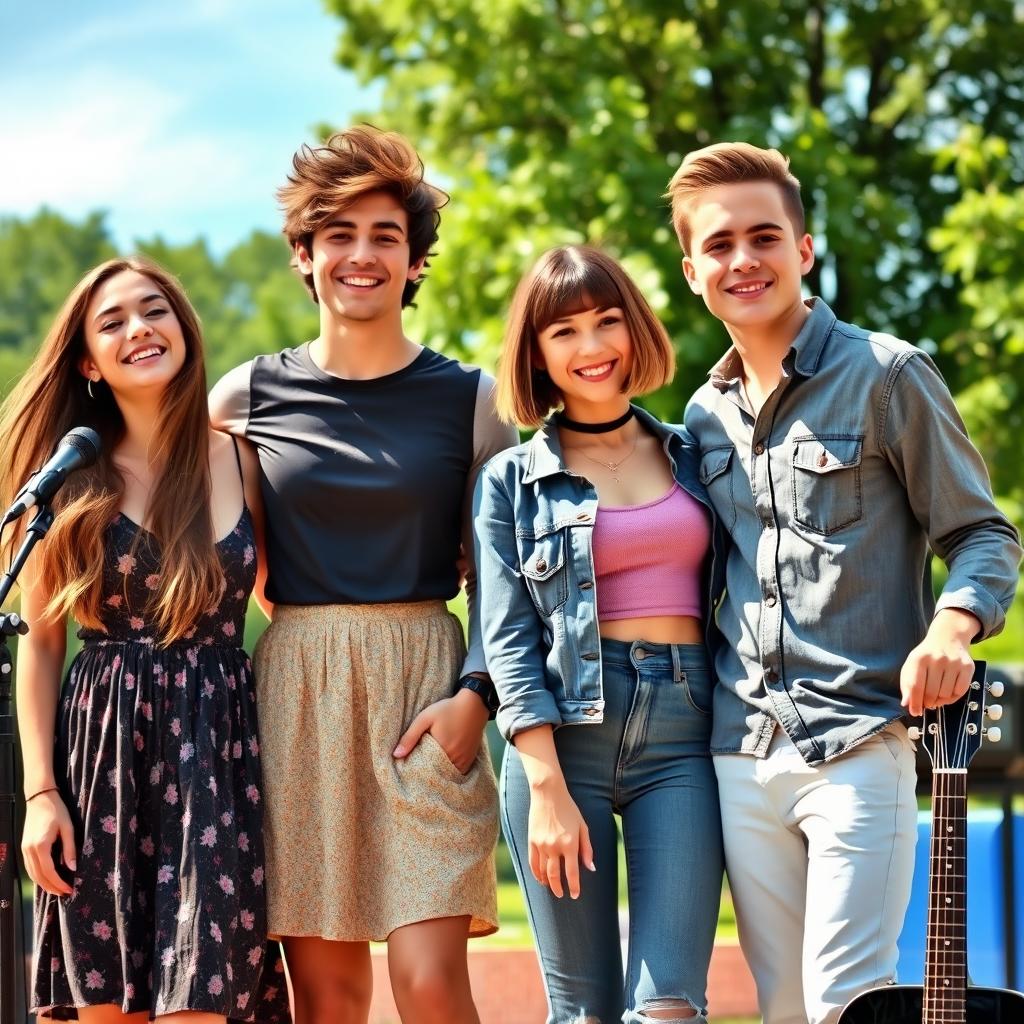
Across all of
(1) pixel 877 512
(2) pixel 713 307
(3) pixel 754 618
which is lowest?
(3) pixel 754 618

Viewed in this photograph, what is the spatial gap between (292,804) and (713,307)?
137cm

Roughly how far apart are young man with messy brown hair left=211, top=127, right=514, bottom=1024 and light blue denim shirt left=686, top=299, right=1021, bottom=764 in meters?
0.64

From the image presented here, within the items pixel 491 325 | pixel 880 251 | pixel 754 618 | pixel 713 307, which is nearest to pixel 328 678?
pixel 754 618

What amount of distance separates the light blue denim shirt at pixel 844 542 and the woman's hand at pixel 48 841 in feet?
4.33

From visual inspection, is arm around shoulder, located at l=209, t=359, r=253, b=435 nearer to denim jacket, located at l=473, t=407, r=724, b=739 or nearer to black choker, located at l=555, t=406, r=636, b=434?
denim jacket, located at l=473, t=407, r=724, b=739

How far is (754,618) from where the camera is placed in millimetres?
2951

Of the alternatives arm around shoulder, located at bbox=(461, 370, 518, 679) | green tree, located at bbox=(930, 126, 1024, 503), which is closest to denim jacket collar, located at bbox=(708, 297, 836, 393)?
A: arm around shoulder, located at bbox=(461, 370, 518, 679)

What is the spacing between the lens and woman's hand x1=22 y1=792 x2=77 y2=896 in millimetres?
3059

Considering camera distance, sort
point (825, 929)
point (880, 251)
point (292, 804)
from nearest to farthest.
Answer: point (825, 929)
point (292, 804)
point (880, 251)

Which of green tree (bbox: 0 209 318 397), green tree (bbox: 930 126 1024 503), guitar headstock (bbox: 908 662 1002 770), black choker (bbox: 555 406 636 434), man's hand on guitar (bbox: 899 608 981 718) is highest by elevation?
green tree (bbox: 0 209 318 397)

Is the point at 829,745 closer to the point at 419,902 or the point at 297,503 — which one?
the point at 419,902

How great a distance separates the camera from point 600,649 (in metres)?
2.93

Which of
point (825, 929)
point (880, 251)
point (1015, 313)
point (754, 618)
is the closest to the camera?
point (825, 929)

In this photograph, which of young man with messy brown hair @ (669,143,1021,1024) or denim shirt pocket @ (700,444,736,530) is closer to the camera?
young man with messy brown hair @ (669,143,1021,1024)
